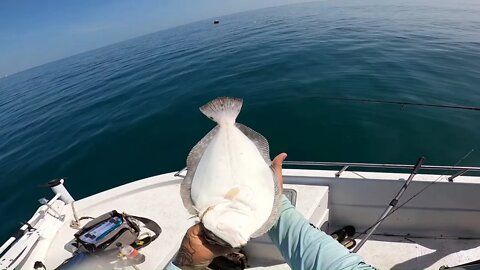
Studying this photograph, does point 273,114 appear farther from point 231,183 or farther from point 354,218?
point 231,183

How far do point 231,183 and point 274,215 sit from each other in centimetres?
30

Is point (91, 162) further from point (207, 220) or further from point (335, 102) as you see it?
point (207, 220)

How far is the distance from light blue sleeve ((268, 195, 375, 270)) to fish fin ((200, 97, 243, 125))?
2.15 feet

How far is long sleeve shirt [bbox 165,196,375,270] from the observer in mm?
1541

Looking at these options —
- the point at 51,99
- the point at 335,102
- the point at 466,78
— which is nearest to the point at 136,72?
the point at 51,99

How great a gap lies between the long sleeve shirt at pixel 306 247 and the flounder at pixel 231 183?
228 millimetres

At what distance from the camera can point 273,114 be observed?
9.23 meters

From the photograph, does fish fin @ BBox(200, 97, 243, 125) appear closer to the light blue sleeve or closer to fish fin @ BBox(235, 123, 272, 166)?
fish fin @ BBox(235, 123, 272, 166)

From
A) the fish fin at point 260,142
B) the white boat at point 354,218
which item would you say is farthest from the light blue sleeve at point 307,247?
the white boat at point 354,218

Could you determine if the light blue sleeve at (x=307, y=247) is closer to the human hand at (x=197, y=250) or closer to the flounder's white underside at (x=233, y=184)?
the flounder's white underside at (x=233, y=184)

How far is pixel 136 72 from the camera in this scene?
21312mm

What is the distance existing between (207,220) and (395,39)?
20434 millimetres

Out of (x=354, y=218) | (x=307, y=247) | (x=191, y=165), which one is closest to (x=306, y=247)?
(x=307, y=247)

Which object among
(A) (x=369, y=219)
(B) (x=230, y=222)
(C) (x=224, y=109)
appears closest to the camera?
(B) (x=230, y=222)
